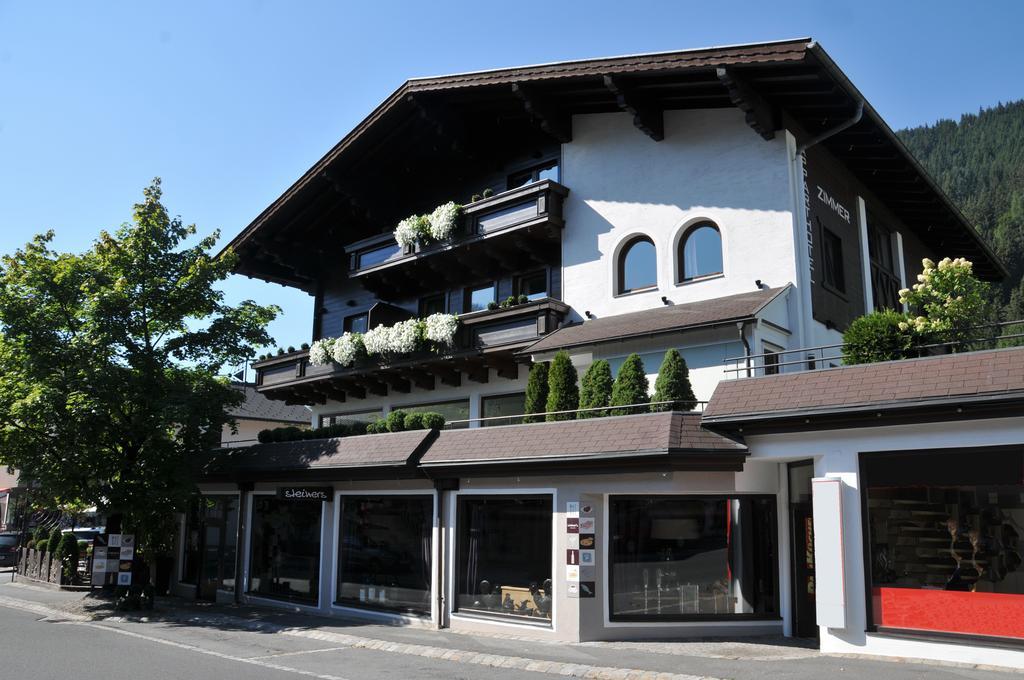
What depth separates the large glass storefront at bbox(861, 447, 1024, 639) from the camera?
Result: 11.1m

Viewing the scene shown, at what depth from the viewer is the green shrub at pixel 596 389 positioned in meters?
15.4

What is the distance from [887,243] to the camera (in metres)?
22.7

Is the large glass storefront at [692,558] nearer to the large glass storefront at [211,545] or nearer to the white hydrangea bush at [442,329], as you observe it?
the white hydrangea bush at [442,329]

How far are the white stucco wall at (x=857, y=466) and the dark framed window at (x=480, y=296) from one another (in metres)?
10.2

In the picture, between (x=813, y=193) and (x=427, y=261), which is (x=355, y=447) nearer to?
(x=427, y=261)

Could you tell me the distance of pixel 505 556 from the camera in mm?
15898

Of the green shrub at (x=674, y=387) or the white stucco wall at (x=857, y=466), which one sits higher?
the green shrub at (x=674, y=387)

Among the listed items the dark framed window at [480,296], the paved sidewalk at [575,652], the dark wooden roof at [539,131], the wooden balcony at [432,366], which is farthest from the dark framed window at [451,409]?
the dark wooden roof at [539,131]

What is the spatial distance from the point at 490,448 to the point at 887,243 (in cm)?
1338

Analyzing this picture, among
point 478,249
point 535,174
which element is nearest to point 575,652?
point 478,249

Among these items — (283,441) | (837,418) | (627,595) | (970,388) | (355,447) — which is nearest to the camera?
(970,388)

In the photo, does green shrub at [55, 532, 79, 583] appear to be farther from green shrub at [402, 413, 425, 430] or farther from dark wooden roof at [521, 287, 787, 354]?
dark wooden roof at [521, 287, 787, 354]

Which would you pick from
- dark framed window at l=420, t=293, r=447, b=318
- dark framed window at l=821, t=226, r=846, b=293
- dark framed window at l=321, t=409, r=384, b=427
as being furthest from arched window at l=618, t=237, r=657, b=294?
dark framed window at l=321, t=409, r=384, b=427

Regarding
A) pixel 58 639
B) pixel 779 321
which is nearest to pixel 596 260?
pixel 779 321
